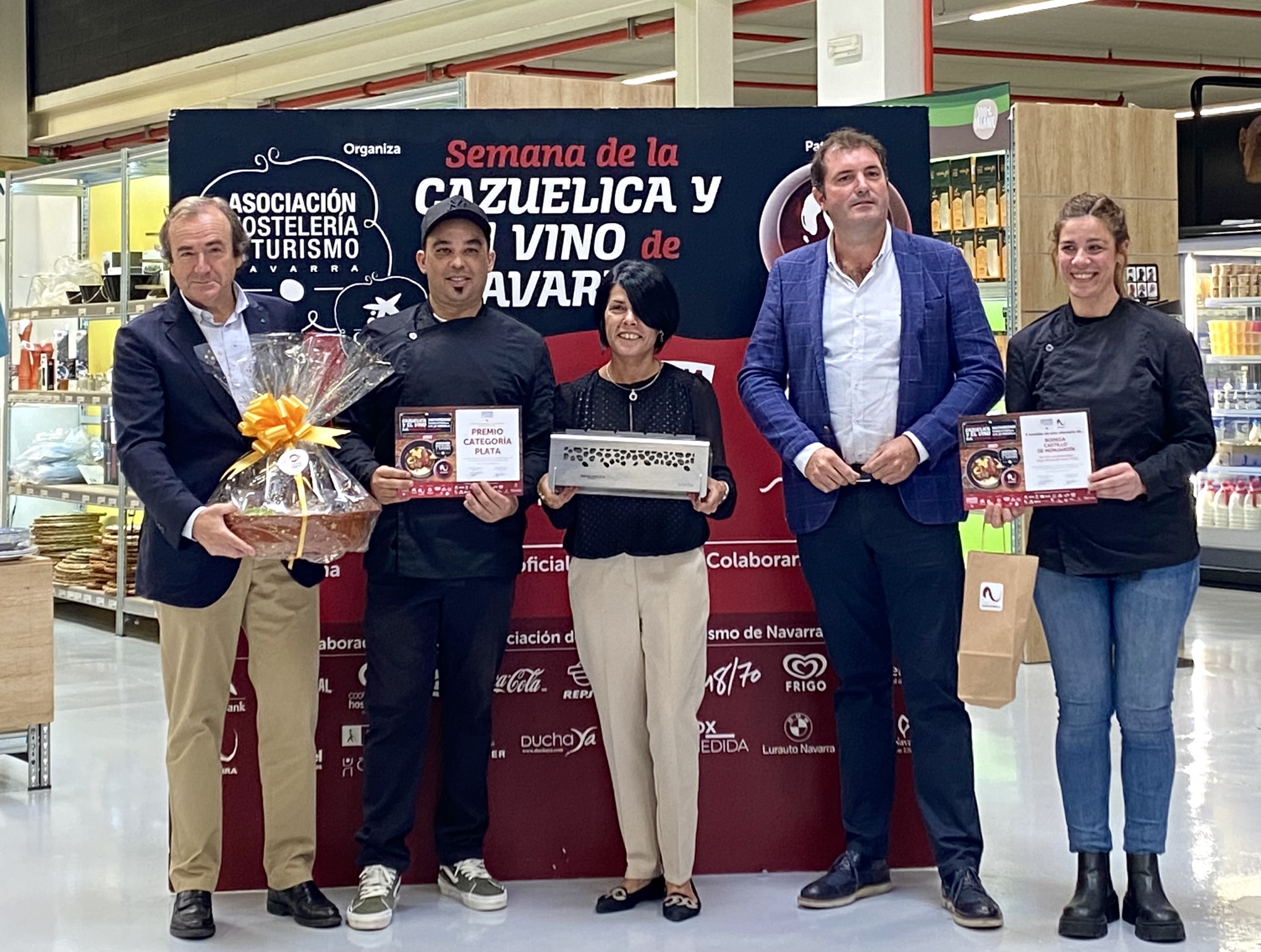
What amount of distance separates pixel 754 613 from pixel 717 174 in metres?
1.20

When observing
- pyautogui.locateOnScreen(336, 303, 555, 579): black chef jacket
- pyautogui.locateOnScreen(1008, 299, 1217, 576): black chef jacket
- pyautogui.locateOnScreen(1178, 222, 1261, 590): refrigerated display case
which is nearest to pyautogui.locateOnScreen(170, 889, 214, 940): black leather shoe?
pyautogui.locateOnScreen(336, 303, 555, 579): black chef jacket

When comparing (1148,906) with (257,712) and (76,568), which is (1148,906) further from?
(76,568)

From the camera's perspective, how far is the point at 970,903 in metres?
3.96

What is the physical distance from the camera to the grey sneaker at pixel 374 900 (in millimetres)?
3961

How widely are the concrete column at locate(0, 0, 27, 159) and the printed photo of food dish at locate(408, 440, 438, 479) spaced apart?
12632 mm

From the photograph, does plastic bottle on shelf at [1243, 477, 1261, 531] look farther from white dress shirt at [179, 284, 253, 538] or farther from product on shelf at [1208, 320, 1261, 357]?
white dress shirt at [179, 284, 253, 538]

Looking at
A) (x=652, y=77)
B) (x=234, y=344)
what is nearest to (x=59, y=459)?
(x=234, y=344)

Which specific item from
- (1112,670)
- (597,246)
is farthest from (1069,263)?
(597,246)

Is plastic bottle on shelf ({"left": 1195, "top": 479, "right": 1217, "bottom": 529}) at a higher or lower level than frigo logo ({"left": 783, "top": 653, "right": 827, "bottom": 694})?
higher

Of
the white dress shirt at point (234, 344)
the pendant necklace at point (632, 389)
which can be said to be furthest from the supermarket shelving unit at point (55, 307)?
the pendant necklace at point (632, 389)

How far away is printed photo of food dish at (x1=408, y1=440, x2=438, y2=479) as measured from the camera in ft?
12.5

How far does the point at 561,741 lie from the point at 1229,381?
8.12 m

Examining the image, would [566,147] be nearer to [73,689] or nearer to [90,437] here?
[73,689]

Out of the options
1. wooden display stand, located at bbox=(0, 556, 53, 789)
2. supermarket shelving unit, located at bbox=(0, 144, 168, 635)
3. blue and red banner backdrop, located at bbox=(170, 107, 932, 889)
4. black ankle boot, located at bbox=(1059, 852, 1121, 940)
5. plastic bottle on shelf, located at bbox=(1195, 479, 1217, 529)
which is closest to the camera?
black ankle boot, located at bbox=(1059, 852, 1121, 940)
